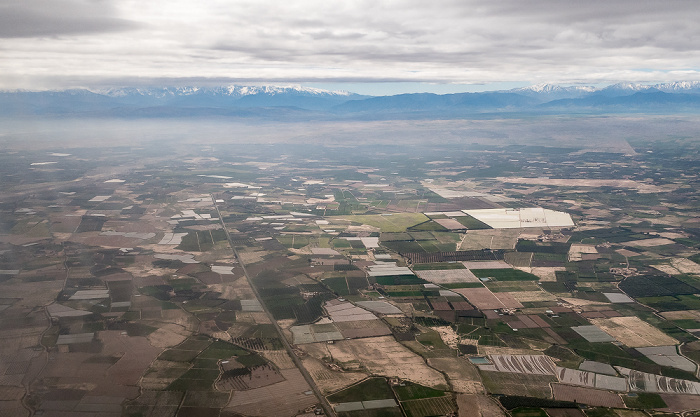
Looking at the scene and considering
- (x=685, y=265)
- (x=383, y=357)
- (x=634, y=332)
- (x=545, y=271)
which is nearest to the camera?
(x=383, y=357)

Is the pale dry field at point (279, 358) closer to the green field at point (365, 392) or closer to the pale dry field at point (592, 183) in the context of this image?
the green field at point (365, 392)

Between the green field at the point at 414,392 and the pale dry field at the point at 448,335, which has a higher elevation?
the green field at the point at 414,392

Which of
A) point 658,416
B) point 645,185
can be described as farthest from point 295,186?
point 658,416

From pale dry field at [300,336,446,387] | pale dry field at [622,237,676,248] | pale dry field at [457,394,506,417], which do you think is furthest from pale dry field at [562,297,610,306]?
pale dry field at [622,237,676,248]

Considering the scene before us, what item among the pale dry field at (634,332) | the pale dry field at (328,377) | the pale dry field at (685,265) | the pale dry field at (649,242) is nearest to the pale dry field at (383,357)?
the pale dry field at (328,377)

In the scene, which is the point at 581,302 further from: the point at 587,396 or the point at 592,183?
the point at 592,183

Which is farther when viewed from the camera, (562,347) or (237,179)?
(237,179)

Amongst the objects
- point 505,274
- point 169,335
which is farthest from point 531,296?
point 169,335

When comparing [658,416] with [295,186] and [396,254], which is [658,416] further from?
[295,186]
